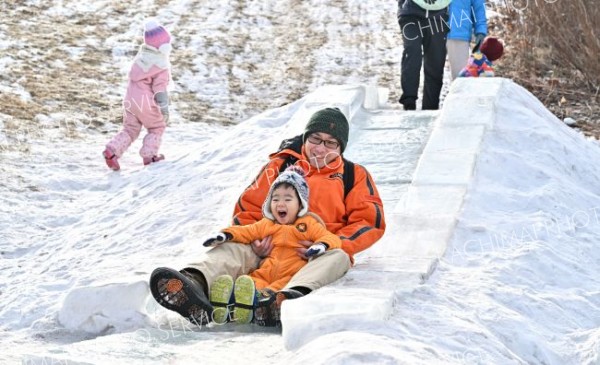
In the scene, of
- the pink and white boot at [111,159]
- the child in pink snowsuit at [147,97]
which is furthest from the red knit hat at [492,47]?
the pink and white boot at [111,159]

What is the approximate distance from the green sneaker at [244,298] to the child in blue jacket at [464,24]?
4.60m

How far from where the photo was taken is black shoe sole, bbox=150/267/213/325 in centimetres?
424

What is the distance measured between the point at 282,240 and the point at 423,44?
3887 mm

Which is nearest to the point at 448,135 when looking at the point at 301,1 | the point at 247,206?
the point at 247,206

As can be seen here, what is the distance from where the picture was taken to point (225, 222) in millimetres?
6098

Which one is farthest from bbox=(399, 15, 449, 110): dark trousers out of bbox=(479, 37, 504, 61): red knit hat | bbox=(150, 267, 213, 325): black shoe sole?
bbox=(150, 267, 213, 325): black shoe sole

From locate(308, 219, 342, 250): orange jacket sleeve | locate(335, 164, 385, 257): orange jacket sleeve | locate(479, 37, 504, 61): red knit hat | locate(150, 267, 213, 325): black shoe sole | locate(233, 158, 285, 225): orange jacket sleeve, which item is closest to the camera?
locate(150, 267, 213, 325): black shoe sole

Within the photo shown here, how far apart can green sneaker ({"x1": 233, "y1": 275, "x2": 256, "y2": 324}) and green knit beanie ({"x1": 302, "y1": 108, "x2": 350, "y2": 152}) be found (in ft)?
3.70

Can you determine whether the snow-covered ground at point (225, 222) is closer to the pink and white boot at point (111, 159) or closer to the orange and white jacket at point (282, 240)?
the pink and white boot at point (111, 159)

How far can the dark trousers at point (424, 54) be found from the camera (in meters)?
8.11

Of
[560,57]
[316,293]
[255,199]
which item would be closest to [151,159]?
[255,199]

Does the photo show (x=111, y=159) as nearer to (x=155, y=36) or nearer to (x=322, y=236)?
(x=155, y=36)

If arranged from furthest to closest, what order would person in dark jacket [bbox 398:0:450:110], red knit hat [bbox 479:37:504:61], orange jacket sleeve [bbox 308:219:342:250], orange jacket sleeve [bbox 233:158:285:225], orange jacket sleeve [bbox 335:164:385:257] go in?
red knit hat [bbox 479:37:504:61], person in dark jacket [bbox 398:0:450:110], orange jacket sleeve [bbox 233:158:285:225], orange jacket sleeve [bbox 335:164:385:257], orange jacket sleeve [bbox 308:219:342:250]

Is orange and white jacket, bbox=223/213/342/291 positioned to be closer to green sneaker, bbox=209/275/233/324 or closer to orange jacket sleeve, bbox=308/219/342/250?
orange jacket sleeve, bbox=308/219/342/250
